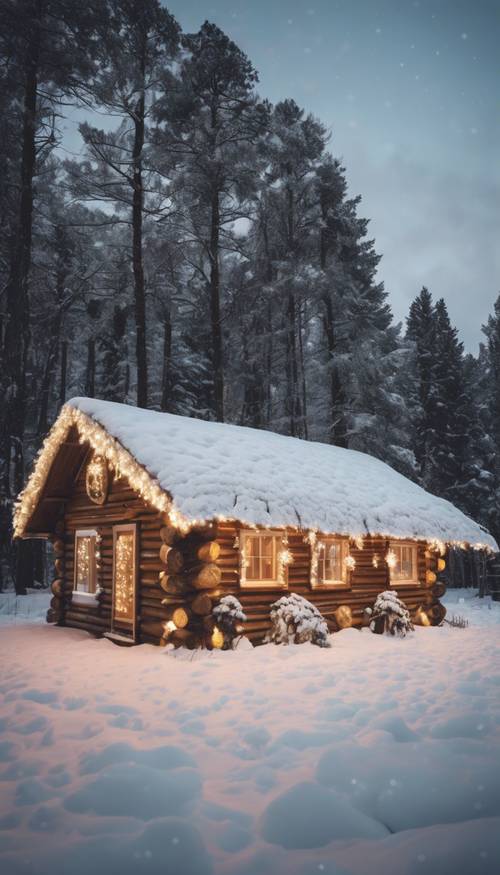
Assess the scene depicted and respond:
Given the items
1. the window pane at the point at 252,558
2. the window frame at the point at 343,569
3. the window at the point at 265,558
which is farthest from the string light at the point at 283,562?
the window frame at the point at 343,569

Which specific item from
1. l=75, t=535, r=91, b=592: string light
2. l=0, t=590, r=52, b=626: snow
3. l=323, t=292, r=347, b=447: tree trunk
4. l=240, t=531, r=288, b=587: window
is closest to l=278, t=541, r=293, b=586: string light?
l=240, t=531, r=288, b=587: window

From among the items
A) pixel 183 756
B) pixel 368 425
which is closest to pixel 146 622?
pixel 183 756

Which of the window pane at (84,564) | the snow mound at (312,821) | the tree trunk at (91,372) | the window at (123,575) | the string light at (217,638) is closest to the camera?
the snow mound at (312,821)

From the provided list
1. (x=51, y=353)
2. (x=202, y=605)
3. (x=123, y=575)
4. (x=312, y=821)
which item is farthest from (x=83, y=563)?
(x=51, y=353)

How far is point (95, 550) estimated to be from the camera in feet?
42.8

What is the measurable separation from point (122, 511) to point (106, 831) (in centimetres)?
815

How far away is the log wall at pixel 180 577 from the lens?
9.62m

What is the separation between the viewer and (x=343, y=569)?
12852mm

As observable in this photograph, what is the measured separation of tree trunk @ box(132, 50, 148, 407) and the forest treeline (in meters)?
0.08

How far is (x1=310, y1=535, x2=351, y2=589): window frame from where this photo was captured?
12069mm

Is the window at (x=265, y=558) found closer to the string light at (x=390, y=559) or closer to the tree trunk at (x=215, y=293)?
the string light at (x=390, y=559)

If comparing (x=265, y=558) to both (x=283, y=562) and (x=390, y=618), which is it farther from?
(x=390, y=618)

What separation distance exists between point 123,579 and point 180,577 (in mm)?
2725

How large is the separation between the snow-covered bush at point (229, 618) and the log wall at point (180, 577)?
171mm
